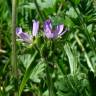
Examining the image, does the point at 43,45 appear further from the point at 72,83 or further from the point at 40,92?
the point at 40,92

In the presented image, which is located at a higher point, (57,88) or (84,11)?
(84,11)

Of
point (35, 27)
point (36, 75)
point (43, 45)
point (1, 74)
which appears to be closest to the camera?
point (43, 45)

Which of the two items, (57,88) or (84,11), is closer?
(57,88)

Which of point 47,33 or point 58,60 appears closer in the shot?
point 47,33

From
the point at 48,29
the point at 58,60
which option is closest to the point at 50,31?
the point at 48,29

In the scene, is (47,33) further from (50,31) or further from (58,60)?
(58,60)

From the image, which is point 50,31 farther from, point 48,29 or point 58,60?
point 58,60

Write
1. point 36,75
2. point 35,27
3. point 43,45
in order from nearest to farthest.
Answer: point 43,45 < point 35,27 < point 36,75

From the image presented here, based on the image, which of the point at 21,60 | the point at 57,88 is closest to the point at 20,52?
the point at 21,60
